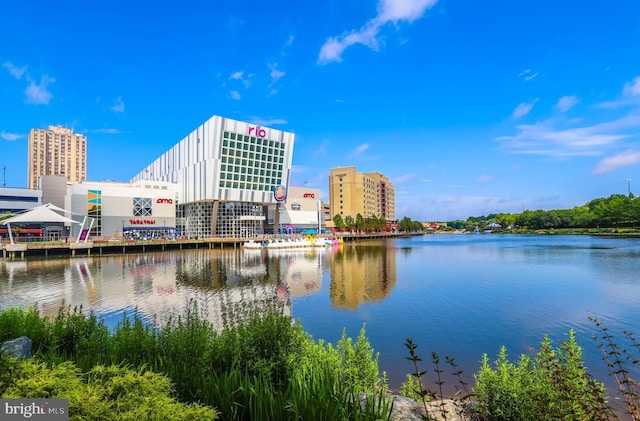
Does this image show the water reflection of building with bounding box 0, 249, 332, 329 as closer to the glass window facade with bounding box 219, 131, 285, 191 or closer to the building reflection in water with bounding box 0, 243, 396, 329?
the building reflection in water with bounding box 0, 243, 396, 329

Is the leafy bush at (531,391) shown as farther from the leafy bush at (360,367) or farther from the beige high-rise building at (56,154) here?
the beige high-rise building at (56,154)

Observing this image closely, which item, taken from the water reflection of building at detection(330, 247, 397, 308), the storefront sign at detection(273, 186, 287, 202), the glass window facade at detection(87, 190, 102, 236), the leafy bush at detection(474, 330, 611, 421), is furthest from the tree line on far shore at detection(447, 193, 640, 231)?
the glass window facade at detection(87, 190, 102, 236)

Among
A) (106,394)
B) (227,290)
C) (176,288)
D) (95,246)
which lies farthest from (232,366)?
(95,246)

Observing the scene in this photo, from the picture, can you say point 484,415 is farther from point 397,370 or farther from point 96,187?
point 96,187

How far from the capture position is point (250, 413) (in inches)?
176

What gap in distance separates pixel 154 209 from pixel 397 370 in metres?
80.0

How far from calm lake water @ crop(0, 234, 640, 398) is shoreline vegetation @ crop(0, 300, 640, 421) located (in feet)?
12.2

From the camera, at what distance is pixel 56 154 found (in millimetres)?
168375

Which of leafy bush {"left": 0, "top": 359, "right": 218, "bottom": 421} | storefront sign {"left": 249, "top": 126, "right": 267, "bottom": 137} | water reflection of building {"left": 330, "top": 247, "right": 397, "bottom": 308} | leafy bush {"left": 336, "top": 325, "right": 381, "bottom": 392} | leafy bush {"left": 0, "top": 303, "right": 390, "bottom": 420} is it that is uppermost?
storefront sign {"left": 249, "top": 126, "right": 267, "bottom": 137}

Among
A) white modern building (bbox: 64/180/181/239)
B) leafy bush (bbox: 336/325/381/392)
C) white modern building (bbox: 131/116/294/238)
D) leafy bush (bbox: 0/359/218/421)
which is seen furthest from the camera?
white modern building (bbox: 131/116/294/238)

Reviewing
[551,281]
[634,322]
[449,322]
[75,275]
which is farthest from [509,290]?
[75,275]

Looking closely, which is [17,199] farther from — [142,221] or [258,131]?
[258,131]

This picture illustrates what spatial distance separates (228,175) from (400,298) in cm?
6377

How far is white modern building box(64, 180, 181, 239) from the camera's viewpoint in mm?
72250
